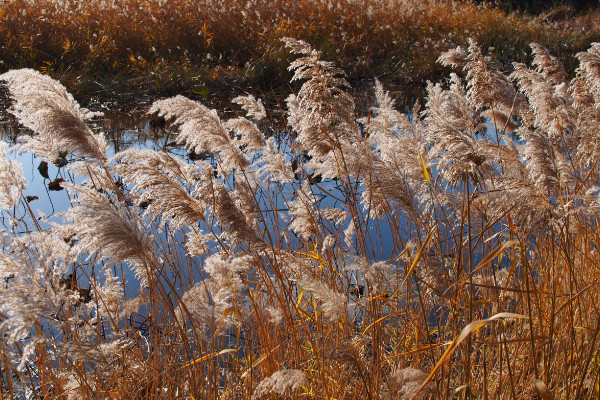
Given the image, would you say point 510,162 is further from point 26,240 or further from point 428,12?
point 428,12

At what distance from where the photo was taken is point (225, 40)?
1135 cm

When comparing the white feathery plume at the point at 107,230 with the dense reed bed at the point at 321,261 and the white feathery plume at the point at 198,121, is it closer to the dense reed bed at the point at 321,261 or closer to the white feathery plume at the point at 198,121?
the dense reed bed at the point at 321,261

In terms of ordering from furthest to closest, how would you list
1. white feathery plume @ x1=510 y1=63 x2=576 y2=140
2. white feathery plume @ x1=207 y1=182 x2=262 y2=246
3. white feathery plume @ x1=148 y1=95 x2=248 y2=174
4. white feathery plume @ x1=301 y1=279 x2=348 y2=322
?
1. white feathery plume @ x1=510 y1=63 x2=576 y2=140
2. white feathery plume @ x1=148 y1=95 x2=248 y2=174
3. white feathery plume @ x1=207 y1=182 x2=262 y2=246
4. white feathery plume @ x1=301 y1=279 x2=348 y2=322

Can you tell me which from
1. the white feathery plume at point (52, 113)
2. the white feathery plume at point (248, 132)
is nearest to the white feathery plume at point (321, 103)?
the white feathery plume at point (248, 132)


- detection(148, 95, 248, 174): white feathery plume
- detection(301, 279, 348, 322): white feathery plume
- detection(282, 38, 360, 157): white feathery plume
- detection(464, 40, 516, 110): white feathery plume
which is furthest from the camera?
detection(464, 40, 516, 110): white feathery plume

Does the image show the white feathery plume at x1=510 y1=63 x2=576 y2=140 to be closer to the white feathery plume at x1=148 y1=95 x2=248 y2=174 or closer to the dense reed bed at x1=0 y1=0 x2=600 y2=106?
the white feathery plume at x1=148 y1=95 x2=248 y2=174

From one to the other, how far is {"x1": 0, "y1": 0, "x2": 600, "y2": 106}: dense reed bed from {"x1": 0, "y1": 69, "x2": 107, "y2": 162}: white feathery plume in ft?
19.7

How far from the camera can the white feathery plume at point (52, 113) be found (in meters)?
2.44

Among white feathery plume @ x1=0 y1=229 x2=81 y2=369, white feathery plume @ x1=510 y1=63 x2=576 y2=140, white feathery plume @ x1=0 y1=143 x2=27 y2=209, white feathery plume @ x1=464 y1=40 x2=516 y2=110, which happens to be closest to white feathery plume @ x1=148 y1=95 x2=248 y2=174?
white feathery plume @ x1=0 y1=143 x2=27 y2=209

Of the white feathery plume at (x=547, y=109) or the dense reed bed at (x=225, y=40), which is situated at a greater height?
the dense reed bed at (x=225, y=40)

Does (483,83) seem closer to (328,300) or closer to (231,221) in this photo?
(231,221)

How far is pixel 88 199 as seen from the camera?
6.27ft

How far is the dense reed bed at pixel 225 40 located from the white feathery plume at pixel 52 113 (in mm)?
6018

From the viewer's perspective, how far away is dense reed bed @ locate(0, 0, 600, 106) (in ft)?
31.9
